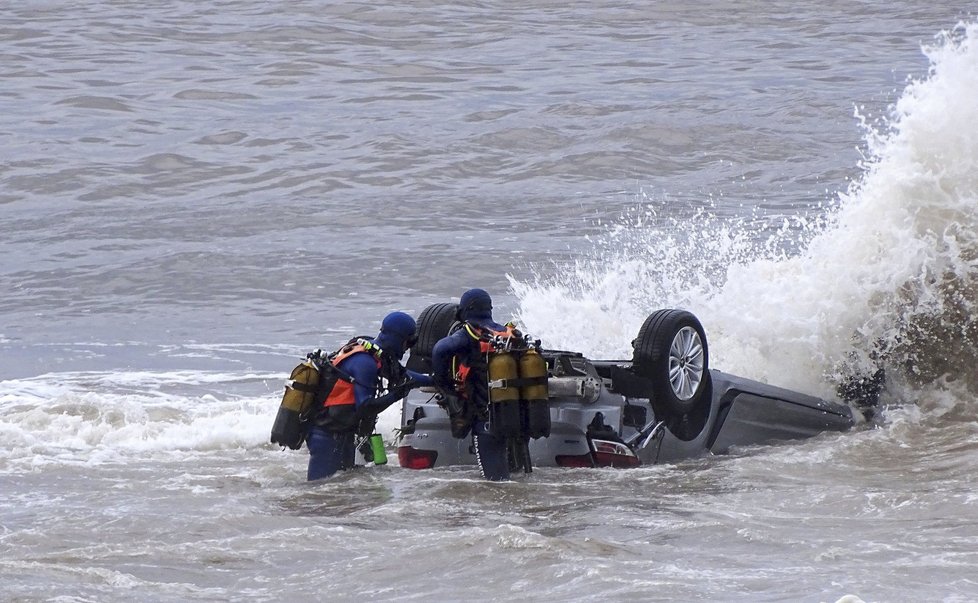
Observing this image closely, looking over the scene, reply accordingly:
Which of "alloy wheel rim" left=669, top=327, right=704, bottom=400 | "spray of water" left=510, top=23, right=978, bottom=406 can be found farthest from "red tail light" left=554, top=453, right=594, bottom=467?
"spray of water" left=510, top=23, right=978, bottom=406

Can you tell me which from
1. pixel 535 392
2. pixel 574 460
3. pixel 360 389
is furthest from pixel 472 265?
pixel 535 392

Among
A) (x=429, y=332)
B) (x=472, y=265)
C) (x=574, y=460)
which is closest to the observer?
(x=574, y=460)

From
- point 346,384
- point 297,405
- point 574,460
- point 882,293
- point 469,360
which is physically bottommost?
point 574,460

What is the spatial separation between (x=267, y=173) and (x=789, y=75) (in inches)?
575

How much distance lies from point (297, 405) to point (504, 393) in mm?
1422

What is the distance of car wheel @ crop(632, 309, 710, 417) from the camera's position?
9266 mm

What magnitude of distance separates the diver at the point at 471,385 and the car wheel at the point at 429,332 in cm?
94

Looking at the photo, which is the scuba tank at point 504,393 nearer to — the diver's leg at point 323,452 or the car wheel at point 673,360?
the car wheel at point 673,360

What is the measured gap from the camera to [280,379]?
1473 cm

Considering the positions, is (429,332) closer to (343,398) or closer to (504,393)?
(343,398)

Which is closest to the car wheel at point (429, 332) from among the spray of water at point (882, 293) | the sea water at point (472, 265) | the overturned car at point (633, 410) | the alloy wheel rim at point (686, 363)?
the overturned car at point (633, 410)

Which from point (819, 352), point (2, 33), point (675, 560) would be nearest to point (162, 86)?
point (2, 33)

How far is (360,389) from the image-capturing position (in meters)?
9.40

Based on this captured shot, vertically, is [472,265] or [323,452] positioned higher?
[472,265]
